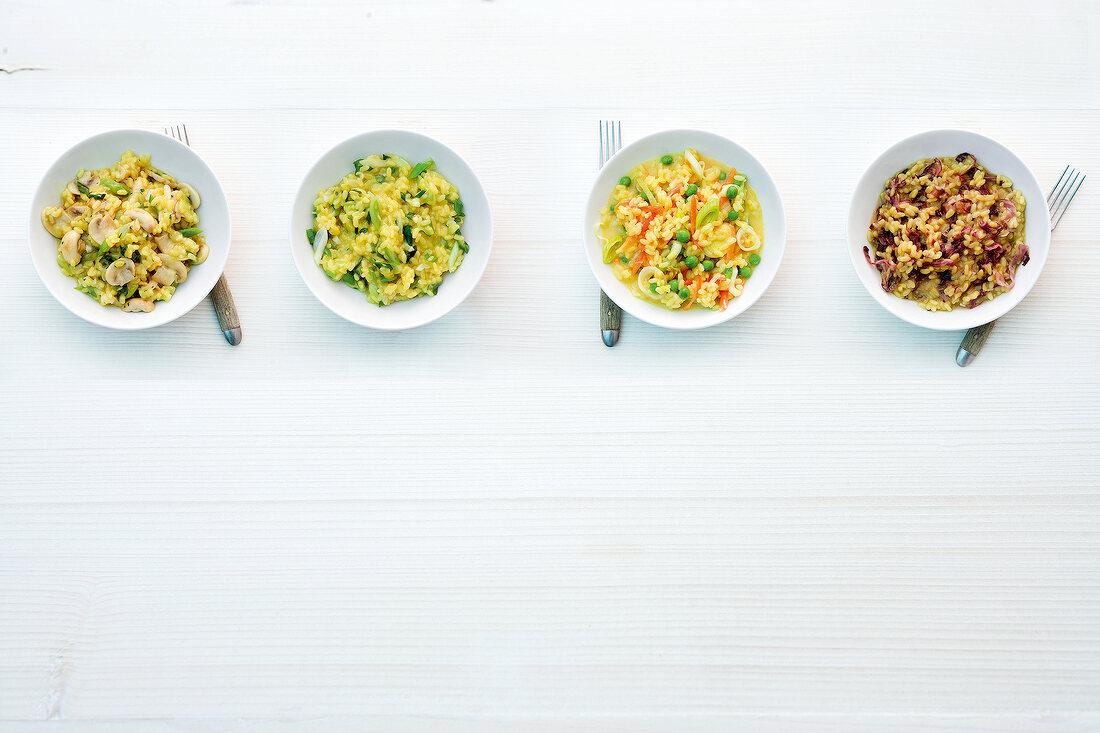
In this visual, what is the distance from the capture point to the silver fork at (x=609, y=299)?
2.58 metres

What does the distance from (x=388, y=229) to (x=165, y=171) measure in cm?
83

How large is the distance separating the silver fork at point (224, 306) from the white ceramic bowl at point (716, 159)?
1.23 metres

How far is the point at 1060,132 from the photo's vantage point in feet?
8.75

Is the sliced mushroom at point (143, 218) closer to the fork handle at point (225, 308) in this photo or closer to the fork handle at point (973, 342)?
the fork handle at point (225, 308)

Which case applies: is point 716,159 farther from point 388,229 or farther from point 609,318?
point 388,229

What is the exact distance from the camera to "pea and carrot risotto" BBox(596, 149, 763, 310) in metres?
2.44

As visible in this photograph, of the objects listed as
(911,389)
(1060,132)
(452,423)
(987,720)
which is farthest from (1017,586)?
(452,423)

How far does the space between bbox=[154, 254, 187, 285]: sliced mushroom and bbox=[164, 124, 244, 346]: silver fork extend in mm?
105

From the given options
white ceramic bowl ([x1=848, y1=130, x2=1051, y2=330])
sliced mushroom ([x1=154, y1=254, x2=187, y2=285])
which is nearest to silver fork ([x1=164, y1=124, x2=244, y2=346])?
sliced mushroom ([x1=154, y1=254, x2=187, y2=285])

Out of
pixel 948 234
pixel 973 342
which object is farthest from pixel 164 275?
pixel 973 342

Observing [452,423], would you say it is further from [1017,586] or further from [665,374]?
[1017,586]

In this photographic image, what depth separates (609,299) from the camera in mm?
2576

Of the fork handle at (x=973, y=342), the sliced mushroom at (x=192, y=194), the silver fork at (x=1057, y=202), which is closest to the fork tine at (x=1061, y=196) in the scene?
the silver fork at (x=1057, y=202)

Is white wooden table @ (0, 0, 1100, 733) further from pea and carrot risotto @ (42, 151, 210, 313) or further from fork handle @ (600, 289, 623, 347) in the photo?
pea and carrot risotto @ (42, 151, 210, 313)
